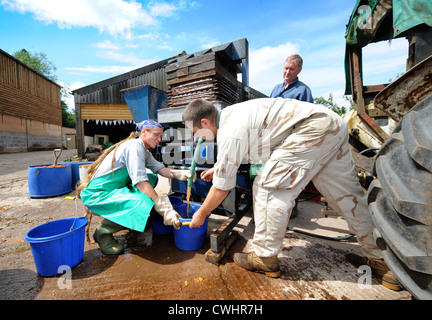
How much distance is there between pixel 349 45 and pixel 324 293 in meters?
3.09

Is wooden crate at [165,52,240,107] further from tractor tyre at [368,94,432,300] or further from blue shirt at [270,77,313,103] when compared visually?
tractor tyre at [368,94,432,300]

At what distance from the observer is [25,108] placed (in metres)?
15.0

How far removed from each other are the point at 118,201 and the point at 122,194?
8 cm

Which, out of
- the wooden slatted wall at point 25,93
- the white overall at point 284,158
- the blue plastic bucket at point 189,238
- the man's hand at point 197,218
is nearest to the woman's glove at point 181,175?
the blue plastic bucket at point 189,238

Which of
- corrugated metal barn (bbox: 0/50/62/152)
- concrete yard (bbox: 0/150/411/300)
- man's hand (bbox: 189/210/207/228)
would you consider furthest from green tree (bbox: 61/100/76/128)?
man's hand (bbox: 189/210/207/228)

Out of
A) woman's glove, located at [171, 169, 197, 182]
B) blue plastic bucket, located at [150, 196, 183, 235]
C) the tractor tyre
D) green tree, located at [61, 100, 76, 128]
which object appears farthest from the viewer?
green tree, located at [61, 100, 76, 128]

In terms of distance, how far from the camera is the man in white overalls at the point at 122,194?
189 cm

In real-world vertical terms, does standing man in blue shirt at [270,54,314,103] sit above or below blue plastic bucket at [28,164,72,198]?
above

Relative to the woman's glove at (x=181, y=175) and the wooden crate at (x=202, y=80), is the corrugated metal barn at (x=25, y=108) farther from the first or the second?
the woman's glove at (x=181, y=175)

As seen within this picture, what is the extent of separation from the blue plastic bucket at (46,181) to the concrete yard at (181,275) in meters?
1.46

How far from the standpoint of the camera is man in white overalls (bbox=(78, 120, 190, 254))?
1888mm

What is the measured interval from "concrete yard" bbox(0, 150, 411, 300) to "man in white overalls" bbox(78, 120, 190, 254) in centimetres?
30

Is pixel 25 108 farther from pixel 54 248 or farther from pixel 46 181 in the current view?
pixel 54 248

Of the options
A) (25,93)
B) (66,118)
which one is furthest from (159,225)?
(66,118)
